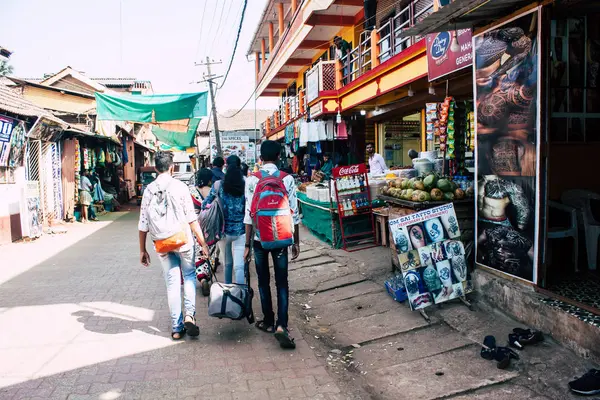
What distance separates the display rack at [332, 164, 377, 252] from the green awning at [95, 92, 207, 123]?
5522mm

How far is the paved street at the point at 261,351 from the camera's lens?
148 inches

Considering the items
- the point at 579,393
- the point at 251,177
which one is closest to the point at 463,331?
the point at 579,393

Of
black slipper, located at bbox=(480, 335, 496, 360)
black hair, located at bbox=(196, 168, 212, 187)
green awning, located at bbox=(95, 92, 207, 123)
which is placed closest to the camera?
black slipper, located at bbox=(480, 335, 496, 360)

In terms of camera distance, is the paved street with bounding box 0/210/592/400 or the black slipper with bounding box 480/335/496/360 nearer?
the paved street with bounding box 0/210/592/400

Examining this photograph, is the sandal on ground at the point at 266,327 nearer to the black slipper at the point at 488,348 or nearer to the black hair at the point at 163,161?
the black hair at the point at 163,161

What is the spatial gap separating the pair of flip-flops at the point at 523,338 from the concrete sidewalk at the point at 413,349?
57 mm

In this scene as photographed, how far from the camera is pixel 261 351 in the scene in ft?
15.0

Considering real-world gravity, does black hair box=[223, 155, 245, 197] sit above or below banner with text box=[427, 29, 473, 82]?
below

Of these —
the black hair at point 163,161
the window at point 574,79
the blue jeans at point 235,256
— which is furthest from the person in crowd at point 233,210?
the window at point 574,79

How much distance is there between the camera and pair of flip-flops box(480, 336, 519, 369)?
158 inches

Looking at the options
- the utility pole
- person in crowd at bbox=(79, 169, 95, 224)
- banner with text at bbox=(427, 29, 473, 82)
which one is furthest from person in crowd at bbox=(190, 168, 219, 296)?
the utility pole

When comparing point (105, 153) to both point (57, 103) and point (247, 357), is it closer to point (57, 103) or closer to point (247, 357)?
point (57, 103)

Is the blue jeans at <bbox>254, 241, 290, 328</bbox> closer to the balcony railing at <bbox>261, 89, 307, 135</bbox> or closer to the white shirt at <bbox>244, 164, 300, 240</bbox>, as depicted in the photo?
the white shirt at <bbox>244, 164, 300, 240</bbox>

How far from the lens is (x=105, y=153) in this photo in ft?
65.7
